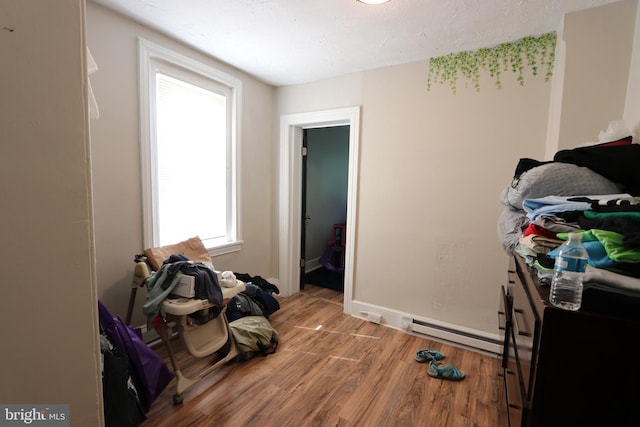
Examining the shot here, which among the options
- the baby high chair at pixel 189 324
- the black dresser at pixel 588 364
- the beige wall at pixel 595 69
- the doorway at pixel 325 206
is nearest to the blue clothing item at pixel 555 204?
the black dresser at pixel 588 364

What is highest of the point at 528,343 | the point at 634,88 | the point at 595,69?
the point at 595,69

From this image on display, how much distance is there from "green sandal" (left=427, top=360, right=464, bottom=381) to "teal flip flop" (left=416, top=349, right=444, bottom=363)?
4.4 inches

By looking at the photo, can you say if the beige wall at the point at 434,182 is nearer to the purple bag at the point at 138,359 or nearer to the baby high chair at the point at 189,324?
the baby high chair at the point at 189,324

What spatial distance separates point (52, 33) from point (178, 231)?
1906 millimetres

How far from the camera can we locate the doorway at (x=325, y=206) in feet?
13.3

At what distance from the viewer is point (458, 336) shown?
2.34 m

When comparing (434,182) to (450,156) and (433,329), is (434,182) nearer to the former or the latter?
(450,156)

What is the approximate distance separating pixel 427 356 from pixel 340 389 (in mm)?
779

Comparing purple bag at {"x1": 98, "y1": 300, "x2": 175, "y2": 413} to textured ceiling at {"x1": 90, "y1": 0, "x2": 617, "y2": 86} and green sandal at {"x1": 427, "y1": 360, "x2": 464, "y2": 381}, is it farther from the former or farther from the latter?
textured ceiling at {"x1": 90, "y1": 0, "x2": 617, "y2": 86}

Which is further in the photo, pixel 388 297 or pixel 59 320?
pixel 388 297

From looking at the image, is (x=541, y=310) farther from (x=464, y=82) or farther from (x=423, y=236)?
(x=464, y=82)

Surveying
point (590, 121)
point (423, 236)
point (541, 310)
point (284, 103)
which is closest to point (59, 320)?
point (541, 310)

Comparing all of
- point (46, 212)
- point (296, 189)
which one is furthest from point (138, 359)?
point (296, 189)

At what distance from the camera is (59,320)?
78 centimetres
